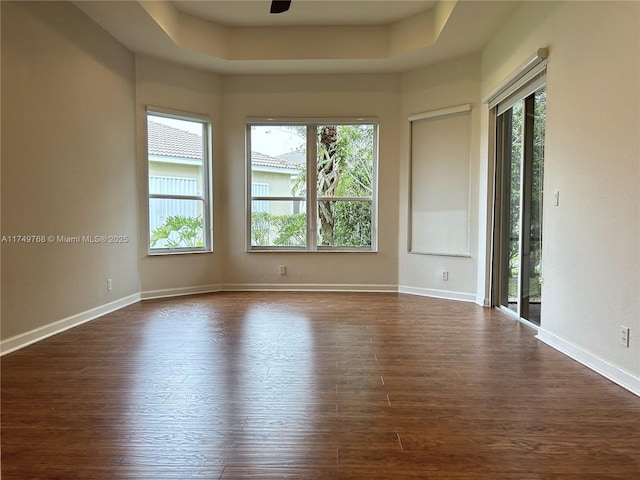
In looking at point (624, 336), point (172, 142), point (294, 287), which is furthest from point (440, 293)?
point (172, 142)

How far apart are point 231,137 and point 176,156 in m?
0.80

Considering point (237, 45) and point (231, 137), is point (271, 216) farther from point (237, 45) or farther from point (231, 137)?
point (237, 45)

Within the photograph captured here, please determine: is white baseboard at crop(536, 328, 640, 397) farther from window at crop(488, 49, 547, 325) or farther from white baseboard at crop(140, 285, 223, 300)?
white baseboard at crop(140, 285, 223, 300)

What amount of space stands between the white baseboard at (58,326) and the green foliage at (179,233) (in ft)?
2.61

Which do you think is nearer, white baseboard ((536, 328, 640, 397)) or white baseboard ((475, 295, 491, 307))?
white baseboard ((536, 328, 640, 397))

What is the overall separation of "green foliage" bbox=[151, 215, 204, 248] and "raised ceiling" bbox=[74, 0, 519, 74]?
6.54 feet

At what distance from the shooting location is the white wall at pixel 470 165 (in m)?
5.03

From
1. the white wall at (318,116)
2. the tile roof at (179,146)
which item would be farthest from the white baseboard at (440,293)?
the tile roof at (179,146)

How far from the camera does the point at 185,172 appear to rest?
5.49 meters

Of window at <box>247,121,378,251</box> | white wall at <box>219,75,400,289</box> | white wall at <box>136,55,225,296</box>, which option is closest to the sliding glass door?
white wall at <box>219,75,400,289</box>

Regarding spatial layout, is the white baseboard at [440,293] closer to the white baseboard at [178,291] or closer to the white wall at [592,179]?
the white wall at [592,179]

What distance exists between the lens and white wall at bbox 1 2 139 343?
10.3 feet

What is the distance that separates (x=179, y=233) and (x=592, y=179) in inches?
181

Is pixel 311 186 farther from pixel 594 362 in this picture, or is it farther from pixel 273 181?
pixel 594 362
